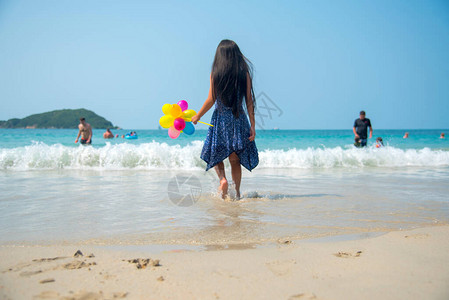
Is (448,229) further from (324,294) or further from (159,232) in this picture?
(159,232)

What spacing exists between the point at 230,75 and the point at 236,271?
2572 mm

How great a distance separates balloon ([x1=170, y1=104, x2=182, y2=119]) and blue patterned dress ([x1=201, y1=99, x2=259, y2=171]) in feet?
1.46

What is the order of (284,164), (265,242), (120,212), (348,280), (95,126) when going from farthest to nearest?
1. (95,126)
2. (284,164)
3. (120,212)
4. (265,242)
5. (348,280)

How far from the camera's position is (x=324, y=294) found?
1.67 meters

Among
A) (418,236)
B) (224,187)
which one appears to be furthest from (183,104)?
(418,236)

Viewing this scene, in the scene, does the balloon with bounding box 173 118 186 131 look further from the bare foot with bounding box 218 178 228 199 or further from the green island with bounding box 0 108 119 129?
the green island with bounding box 0 108 119 129

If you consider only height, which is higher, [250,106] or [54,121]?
[54,121]

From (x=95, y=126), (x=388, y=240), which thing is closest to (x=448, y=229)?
(x=388, y=240)

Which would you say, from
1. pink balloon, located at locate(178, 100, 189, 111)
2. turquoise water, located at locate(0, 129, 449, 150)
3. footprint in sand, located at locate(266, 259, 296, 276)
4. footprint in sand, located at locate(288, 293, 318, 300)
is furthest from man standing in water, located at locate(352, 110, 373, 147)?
footprint in sand, located at locate(288, 293, 318, 300)

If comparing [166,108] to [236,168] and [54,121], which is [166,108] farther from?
[54,121]

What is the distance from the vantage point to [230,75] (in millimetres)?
4004

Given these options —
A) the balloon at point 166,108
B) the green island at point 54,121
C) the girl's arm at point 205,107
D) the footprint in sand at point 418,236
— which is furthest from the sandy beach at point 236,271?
the green island at point 54,121

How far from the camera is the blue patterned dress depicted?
4.08 m

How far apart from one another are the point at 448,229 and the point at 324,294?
6.22ft
